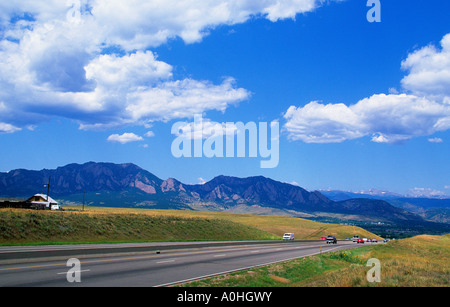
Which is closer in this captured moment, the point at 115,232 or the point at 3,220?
the point at 3,220

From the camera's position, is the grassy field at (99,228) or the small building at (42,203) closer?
the grassy field at (99,228)

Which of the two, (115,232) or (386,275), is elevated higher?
(386,275)

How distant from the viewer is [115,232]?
175 feet

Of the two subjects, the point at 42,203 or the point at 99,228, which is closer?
the point at 99,228

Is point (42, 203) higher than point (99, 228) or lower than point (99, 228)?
higher

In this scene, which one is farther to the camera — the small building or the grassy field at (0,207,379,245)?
the small building

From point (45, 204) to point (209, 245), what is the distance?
74.3 meters
